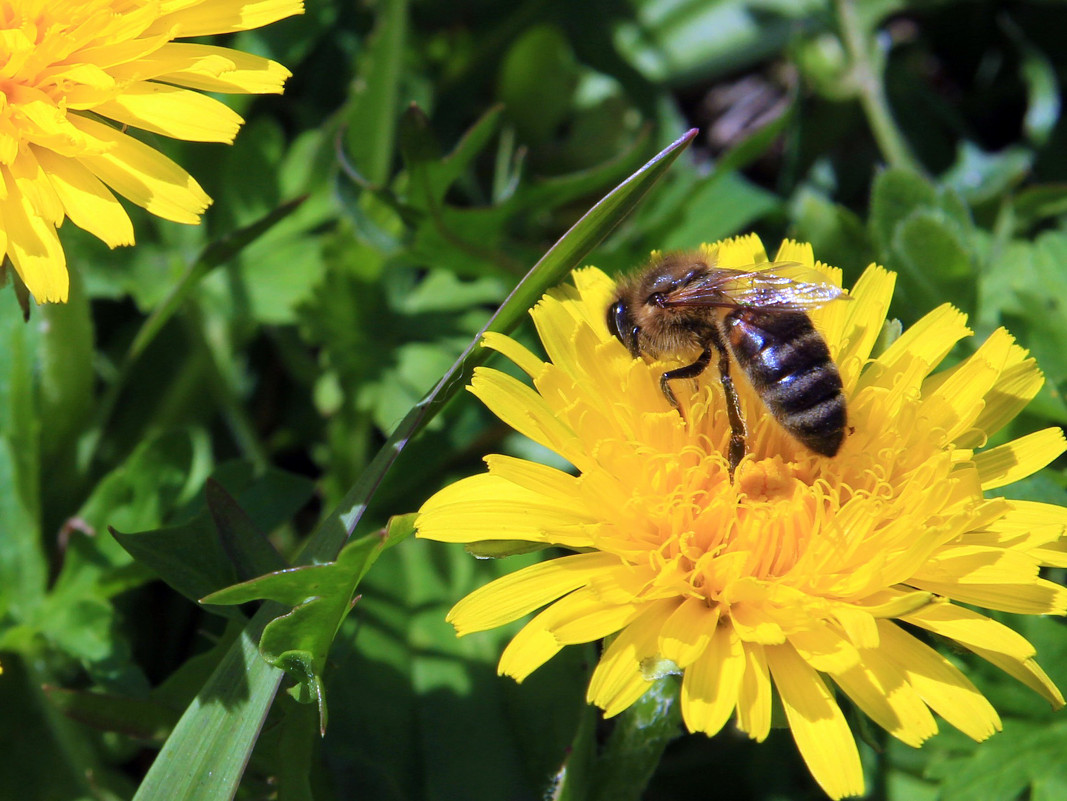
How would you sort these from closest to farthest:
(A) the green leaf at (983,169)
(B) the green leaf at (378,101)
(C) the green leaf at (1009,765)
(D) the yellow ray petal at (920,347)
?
(D) the yellow ray petal at (920,347)
(C) the green leaf at (1009,765)
(B) the green leaf at (378,101)
(A) the green leaf at (983,169)

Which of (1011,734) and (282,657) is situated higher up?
(282,657)

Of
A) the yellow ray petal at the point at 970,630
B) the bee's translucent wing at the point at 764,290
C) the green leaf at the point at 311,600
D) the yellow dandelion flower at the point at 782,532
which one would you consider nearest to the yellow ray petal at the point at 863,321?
the yellow dandelion flower at the point at 782,532

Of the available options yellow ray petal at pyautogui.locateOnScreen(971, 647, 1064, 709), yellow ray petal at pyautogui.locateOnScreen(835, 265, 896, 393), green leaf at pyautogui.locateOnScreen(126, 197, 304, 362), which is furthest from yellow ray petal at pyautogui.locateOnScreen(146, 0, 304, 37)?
yellow ray petal at pyautogui.locateOnScreen(971, 647, 1064, 709)

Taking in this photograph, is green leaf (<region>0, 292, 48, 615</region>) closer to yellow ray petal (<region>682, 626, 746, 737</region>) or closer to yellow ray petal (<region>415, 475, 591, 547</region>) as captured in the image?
yellow ray petal (<region>415, 475, 591, 547</region>)

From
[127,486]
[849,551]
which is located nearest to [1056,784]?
[849,551]

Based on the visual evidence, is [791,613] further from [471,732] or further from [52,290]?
[52,290]

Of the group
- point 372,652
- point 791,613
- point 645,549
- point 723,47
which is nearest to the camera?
point 791,613

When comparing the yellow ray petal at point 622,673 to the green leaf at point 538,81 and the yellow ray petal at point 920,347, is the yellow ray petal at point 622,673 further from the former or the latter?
the green leaf at point 538,81
